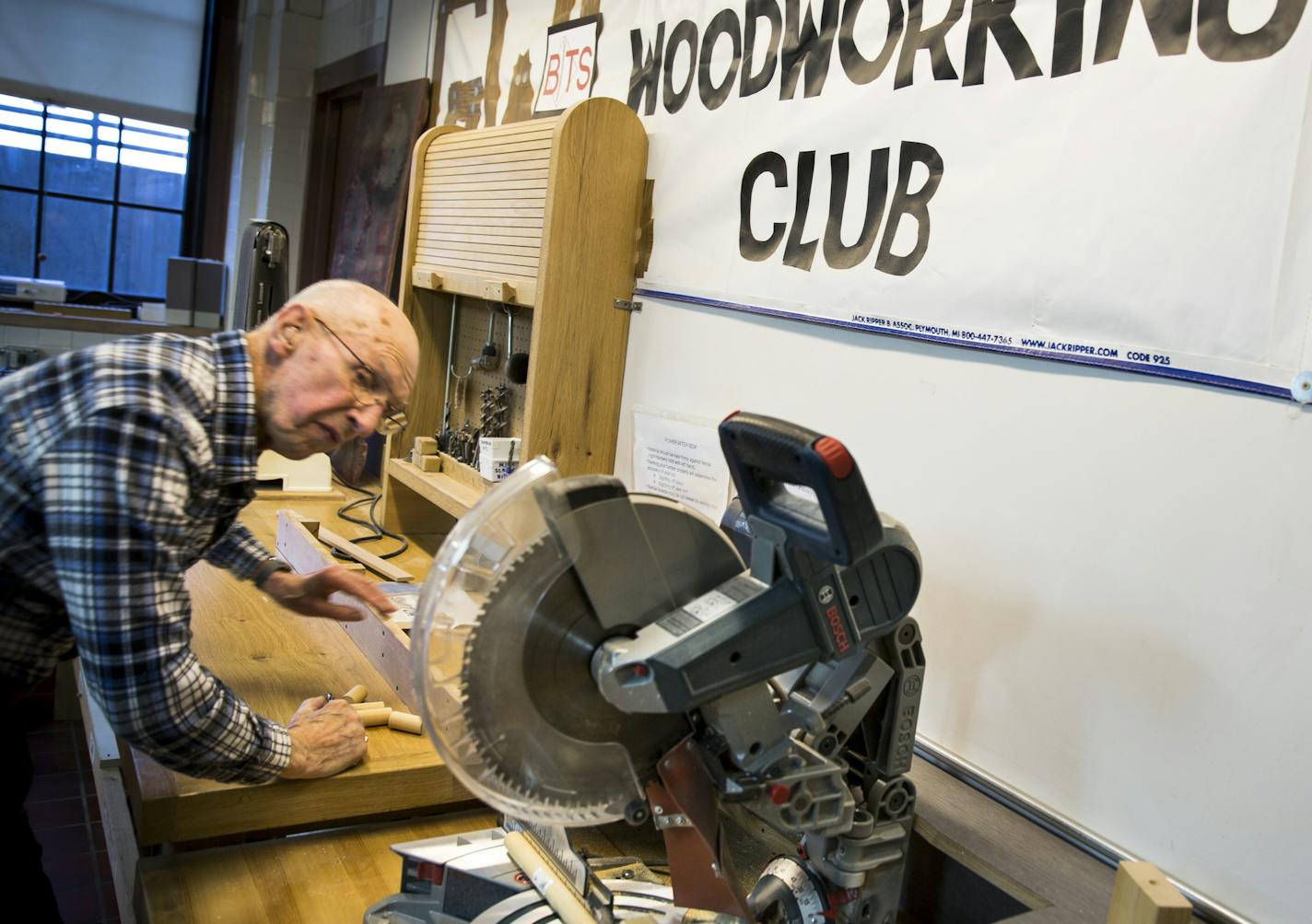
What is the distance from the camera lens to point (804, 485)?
0.89 meters

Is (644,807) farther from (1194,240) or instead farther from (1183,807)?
(1194,240)

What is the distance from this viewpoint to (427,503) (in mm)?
2908

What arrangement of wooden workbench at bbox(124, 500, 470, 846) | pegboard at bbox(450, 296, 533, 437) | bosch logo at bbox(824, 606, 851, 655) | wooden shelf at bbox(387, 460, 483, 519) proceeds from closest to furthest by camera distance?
bosch logo at bbox(824, 606, 851, 655) < wooden workbench at bbox(124, 500, 470, 846) < wooden shelf at bbox(387, 460, 483, 519) < pegboard at bbox(450, 296, 533, 437)

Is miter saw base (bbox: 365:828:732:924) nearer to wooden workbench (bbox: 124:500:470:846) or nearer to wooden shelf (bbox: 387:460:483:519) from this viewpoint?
wooden workbench (bbox: 124:500:470:846)

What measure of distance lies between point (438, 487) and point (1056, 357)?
1.53 m

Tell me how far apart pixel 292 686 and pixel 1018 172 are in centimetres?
141

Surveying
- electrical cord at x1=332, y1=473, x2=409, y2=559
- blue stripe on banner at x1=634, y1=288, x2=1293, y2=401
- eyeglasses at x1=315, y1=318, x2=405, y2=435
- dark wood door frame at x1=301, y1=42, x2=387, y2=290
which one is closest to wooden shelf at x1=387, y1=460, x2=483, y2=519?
electrical cord at x1=332, y1=473, x2=409, y2=559

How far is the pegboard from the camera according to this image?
2.61m

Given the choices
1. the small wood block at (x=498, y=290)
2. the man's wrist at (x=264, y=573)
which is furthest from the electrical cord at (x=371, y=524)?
the man's wrist at (x=264, y=573)

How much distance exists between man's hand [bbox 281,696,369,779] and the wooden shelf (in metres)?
0.73

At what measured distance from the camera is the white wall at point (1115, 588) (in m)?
1.18

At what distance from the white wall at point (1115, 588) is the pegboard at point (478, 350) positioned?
1030mm

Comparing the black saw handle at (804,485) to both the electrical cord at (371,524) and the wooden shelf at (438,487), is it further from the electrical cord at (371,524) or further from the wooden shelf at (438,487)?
the electrical cord at (371,524)

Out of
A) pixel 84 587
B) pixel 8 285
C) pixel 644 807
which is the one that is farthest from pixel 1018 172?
pixel 8 285
